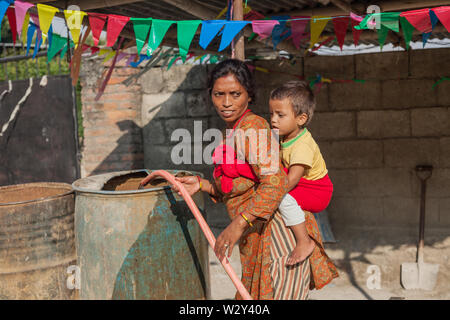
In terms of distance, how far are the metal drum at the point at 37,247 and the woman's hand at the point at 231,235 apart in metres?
1.34

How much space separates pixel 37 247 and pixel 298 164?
5.55 ft

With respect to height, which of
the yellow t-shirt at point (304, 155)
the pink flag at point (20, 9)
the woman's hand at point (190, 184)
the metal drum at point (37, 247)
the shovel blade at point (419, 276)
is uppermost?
the pink flag at point (20, 9)

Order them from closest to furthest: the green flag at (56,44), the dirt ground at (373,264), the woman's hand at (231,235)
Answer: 1. the woman's hand at (231,235)
2. the green flag at (56,44)
3. the dirt ground at (373,264)

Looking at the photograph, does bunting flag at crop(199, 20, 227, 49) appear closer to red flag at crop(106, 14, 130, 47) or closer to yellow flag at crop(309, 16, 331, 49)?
red flag at crop(106, 14, 130, 47)

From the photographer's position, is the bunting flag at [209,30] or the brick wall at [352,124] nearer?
the bunting flag at [209,30]

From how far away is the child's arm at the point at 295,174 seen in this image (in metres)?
1.93

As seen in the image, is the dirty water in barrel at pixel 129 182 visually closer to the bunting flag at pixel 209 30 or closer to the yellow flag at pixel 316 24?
the bunting flag at pixel 209 30

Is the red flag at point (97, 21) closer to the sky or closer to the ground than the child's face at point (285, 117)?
closer to the sky

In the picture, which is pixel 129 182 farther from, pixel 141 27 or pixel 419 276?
pixel 419 276

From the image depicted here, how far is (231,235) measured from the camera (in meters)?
1.83

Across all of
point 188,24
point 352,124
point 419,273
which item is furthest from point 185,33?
point 419,273

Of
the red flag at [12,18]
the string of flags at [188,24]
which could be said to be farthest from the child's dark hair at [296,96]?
the red flag at [12,18]
